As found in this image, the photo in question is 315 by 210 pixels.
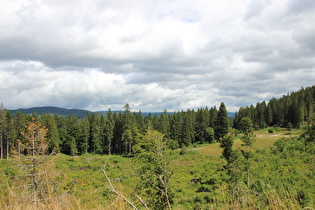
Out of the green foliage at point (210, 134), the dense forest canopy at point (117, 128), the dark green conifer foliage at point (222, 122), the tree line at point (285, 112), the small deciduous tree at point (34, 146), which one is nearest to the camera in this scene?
the small deciduous tree at point (34, 146)

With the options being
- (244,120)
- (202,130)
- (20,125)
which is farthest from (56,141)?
(244,120)

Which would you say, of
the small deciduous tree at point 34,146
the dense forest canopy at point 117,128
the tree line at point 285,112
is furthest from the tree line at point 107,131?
the small deciduous tree at point 34,146

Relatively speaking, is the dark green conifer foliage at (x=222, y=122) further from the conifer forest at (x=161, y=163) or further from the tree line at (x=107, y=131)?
the conifer forest at (x=161, y=163)

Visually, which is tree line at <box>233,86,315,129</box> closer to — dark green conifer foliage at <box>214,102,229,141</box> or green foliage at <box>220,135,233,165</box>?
dark green conifer foliage at <box>214,102,229,141</box>

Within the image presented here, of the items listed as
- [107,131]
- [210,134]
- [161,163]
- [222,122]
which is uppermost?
[161,163]

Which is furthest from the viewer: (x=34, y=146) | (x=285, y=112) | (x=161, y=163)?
(x=285, y=112)

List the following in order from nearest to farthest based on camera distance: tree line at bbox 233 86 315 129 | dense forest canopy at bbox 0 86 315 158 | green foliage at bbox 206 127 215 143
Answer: dense forest canopy at bbox 0 86 315 158, green foliage at bbox 206 127 215 143, tree line at bbox 233 86 315 129

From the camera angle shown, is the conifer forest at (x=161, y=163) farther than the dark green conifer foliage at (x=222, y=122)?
No

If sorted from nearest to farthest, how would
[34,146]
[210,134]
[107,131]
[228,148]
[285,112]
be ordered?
1. [34,146]
2. [228,148]
3. [107,131]
4. [210,134]
5. [285,112]

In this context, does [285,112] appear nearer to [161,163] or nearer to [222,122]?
[222,122]

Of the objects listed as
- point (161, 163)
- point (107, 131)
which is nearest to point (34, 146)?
point (161, 163)

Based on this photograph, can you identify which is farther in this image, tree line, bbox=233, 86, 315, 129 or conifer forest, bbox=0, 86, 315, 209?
tree line, bbox=233, 86, 315, 129

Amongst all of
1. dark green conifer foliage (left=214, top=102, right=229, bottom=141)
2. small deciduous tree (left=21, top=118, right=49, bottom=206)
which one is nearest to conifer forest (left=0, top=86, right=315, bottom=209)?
small deciduous tree (left=21, top=118, right=49, bottom=206)

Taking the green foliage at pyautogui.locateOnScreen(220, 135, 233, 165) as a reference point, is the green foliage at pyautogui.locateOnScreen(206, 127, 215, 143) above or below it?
below
